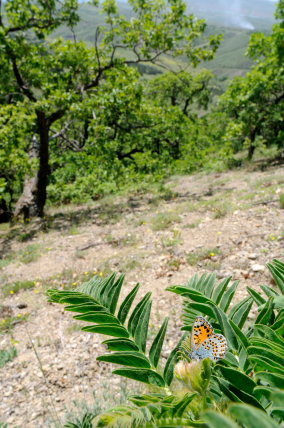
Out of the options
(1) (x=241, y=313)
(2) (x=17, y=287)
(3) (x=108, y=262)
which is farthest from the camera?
(3) (x=108, y=262)

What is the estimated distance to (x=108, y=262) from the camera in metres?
5.30

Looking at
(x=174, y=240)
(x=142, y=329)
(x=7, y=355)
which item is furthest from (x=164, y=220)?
(x=142, y=329)

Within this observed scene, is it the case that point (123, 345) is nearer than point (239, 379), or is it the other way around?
point (239, 379)

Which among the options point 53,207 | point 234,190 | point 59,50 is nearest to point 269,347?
point 234,190

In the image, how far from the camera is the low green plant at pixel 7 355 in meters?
3.47

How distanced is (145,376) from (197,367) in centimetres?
15

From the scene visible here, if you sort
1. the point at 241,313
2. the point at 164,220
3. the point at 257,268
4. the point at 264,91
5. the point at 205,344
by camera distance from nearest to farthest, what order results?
the point at 205,344, the point at 241,313, the point at 257,268, the point at 164,220, the point at 264,91

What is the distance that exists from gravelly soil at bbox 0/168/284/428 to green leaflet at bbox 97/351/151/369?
5.96ft

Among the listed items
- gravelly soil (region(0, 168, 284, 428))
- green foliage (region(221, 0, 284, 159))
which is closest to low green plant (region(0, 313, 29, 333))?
gravelly soil (region(0, 168, 284, 428))

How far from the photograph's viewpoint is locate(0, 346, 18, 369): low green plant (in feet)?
11.4

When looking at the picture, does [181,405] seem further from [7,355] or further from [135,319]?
[7,355]

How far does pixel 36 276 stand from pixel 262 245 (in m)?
3.74

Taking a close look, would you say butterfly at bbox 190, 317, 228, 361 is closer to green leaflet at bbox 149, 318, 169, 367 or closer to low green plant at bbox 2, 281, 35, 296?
green leaflet at bbox 149, 318, 169, 367

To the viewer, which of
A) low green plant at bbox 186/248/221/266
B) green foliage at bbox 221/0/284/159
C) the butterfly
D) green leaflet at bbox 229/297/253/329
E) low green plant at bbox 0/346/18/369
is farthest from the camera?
green foliage at bbox 221/0/284/159
